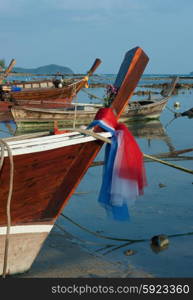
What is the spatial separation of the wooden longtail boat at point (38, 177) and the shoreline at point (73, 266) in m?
0.37

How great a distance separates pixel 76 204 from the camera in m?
9.01

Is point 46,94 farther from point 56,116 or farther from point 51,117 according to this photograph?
point 56,116

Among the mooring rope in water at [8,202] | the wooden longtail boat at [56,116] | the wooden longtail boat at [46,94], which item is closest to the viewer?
the mooring rope in water at [8,202]

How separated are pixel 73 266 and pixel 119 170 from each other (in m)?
1.84

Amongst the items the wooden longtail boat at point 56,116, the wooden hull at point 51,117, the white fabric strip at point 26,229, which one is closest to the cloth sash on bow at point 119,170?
the white fabric strip at point 26,229

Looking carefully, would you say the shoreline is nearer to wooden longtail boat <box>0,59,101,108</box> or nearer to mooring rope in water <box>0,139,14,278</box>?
mooring rope in water <box>0,139,14,278</box>

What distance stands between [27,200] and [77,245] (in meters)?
2.04

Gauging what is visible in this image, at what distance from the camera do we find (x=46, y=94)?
2483cm

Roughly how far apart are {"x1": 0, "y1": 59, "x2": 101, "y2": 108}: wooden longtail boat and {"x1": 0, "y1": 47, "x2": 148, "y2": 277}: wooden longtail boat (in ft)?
58.9

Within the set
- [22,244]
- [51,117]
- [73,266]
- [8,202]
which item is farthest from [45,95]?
[8,202]

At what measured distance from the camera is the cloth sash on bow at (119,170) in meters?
4.59

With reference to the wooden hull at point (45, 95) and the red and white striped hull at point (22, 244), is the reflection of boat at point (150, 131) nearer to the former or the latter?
the wooden hull at point (45, 95)

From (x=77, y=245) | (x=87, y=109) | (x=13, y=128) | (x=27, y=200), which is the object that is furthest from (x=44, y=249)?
(x=13, y=128)

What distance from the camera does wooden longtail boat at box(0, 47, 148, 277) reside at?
461cm
